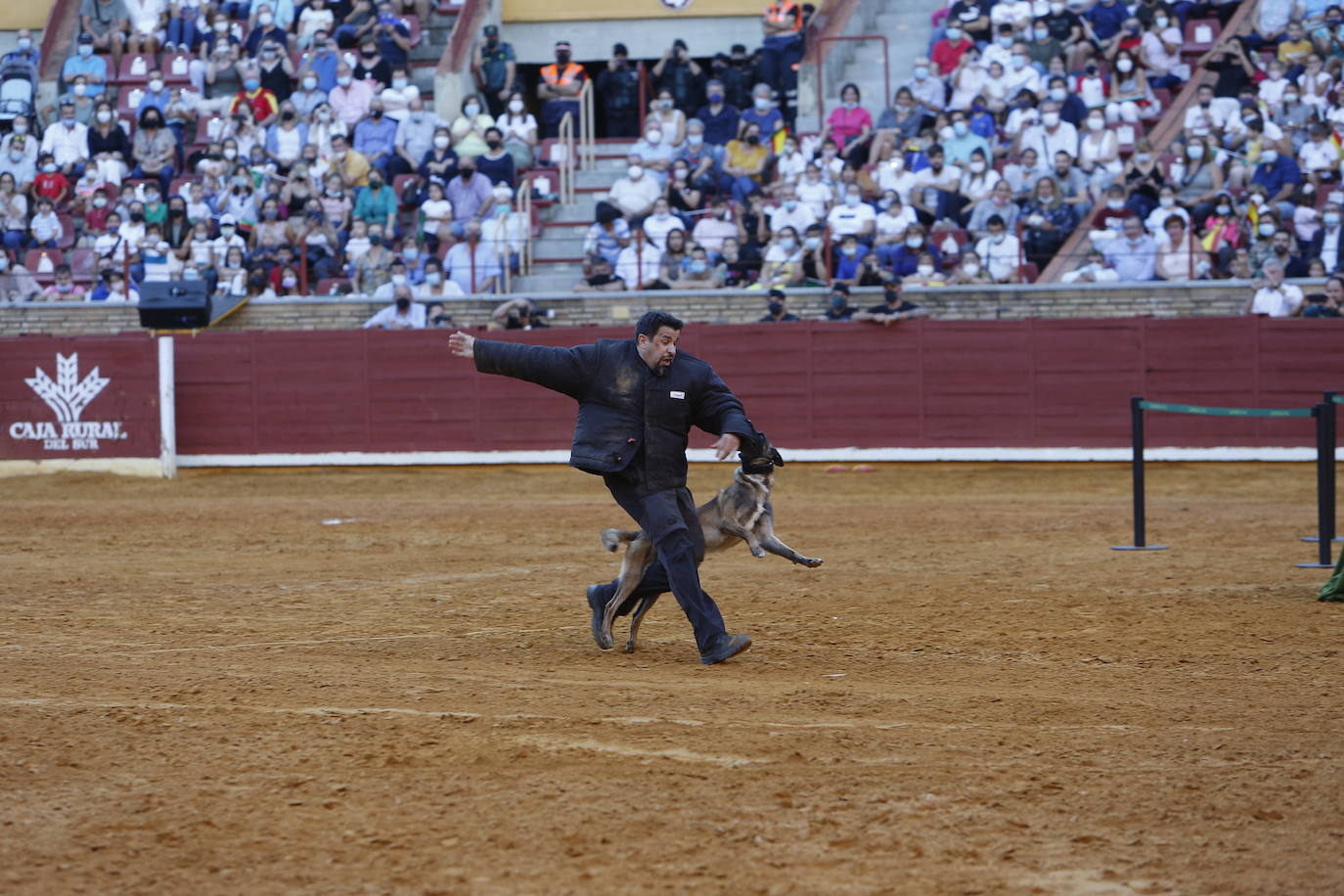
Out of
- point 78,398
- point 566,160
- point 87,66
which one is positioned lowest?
point 78,398

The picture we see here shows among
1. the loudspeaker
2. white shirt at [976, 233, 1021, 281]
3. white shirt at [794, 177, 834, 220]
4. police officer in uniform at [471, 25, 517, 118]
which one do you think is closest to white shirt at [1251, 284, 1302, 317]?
white shirt at [976, 233, 1021, 281]

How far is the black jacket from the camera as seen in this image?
7.88 metres

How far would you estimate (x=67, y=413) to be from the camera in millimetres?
21797

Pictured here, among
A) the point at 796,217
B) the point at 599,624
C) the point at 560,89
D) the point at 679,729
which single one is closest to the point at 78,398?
the point at 560,89

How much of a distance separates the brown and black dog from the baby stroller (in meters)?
22.0

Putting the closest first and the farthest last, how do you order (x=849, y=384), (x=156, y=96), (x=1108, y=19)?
(x=849, y=384) → (x=1108, y=19) → (x=156, y=96)

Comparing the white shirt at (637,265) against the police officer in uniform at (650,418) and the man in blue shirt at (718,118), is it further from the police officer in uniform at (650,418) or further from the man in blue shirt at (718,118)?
the police officer in uniform at (650,418)

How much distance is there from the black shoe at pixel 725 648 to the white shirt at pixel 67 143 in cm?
2119

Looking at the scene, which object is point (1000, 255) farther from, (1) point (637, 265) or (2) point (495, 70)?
(2) point (495, 70)

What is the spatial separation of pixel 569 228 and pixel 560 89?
325 cm

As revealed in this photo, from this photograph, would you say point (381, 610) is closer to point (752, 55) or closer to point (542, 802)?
point (542, 802)

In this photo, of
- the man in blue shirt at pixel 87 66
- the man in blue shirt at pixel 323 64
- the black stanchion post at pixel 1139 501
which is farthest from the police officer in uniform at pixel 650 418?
the man in blue shirt at pixel 87 66

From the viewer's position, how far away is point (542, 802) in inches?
212

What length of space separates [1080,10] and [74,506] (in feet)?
51.3
